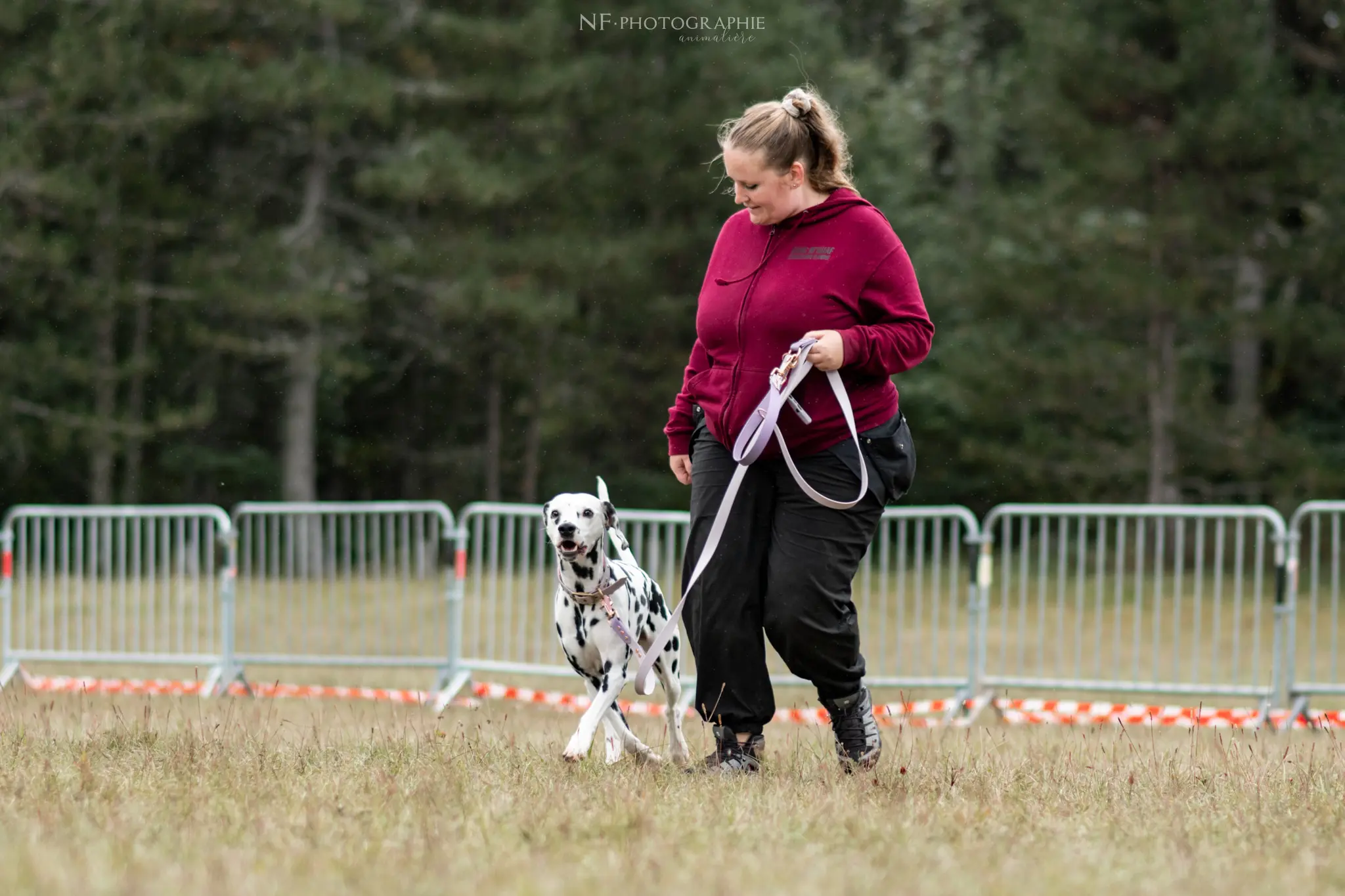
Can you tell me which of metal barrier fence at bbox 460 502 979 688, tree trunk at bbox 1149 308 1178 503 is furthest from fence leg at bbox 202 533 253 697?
tree trunk at bbox 1149 308 1178 503

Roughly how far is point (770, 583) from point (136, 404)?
21519 mm

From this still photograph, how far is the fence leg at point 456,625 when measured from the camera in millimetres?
10305

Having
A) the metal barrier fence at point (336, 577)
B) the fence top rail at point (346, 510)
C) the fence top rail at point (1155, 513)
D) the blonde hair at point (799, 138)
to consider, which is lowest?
the metal barrier fence at point (336, 577)

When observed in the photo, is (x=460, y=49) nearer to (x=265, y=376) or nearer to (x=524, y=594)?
(x=265, y=376)

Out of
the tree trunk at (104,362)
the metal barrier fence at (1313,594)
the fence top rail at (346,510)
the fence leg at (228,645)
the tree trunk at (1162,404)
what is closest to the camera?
the metal barrier fence at (1313,594)

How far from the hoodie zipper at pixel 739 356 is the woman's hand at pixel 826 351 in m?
0.30

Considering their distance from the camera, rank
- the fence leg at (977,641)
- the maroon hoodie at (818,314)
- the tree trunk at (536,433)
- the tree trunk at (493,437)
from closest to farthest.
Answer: the maroon hoodie at (818,314), the fence leg at (977,641), the tree trunk at (536,433), the tree trunk at (493,437)

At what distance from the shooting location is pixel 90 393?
24.6 metres

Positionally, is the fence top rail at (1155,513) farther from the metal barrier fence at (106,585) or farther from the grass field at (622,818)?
the metal barrier fence at (106,585)

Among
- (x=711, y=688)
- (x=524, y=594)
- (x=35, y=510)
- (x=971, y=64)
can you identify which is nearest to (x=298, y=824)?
(x=711, y=688)

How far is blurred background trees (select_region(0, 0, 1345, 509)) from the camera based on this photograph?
20422 mm

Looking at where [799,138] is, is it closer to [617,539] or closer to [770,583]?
[770,583]

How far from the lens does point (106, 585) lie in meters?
11.7

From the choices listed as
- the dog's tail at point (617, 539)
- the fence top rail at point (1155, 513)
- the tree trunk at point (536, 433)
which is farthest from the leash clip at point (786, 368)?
the tree trunk at point (536, 433)
